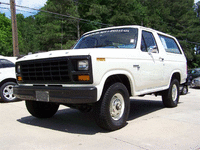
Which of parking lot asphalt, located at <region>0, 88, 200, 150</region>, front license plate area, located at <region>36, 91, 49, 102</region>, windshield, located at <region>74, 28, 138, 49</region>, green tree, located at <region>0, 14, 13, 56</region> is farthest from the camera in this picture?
green tree, located at <region>0, 14, 13, 56</region>

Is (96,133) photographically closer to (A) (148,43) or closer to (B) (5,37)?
(A) (148,43)

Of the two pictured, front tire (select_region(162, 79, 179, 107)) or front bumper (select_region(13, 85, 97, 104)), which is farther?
front tire (select_region(162, 79, 179, 107))

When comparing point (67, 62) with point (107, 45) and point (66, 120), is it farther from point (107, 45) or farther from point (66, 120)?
point (66, 120)

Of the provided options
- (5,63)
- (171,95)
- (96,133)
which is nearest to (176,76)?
(171,95)

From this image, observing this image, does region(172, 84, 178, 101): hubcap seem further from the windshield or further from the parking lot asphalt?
the windshield

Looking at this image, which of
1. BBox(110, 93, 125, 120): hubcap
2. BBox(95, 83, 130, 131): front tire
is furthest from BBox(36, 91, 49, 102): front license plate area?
BBox(110, 93, 125, 120): hubcap

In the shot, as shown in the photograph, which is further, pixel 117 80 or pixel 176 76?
pixel 176 76

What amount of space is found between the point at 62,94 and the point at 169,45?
13.1 feet

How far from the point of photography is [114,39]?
16.0 feet

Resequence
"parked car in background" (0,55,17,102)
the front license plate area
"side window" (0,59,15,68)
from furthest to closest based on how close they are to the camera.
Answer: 1. "side window" (0,59,15,68)
2. "parked car in background" (0,55,17,102)
3. the front license plate area

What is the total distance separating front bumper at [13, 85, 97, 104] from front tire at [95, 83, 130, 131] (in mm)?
330

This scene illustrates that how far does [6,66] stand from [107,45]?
15.9 feet

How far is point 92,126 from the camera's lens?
173 inches

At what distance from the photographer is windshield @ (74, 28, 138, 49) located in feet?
15.6
